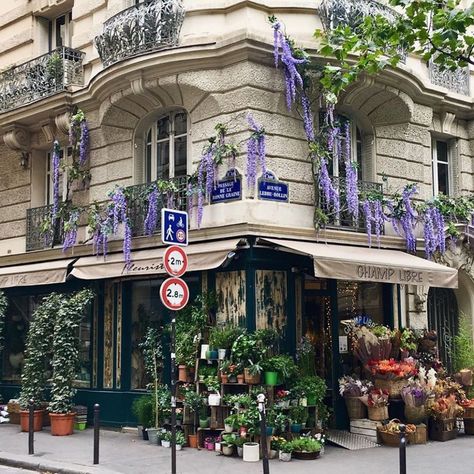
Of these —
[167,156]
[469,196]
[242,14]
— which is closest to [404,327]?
[469,196]

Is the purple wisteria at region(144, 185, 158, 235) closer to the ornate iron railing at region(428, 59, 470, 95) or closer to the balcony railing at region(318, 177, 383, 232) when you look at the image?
the balcony railing at region(318, 177, 383, 232)

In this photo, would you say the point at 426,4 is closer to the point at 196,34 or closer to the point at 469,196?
the point at 196,34

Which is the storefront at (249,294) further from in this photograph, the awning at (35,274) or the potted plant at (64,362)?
the potted plant at (64,362)

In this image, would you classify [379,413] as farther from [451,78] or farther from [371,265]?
[451,78]

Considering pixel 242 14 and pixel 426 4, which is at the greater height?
pixel 242 14

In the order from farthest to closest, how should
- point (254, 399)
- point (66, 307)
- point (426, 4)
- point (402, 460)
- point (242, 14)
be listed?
point (66, 307) < point (242, 14) < point (254, 399) < point (426, 4) < point (402, 460)

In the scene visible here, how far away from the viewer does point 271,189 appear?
12.8 meters

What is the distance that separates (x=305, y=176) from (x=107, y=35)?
4.77m

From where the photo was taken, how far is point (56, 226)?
53.4ft

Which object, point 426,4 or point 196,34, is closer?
point 426,4

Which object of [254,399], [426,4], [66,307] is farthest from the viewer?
[66,307]

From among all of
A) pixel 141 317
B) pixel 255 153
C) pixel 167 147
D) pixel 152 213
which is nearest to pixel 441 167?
pixel 255 153

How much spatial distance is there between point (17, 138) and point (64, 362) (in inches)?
228

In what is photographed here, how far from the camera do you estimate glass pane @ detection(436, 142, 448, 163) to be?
16.8m
